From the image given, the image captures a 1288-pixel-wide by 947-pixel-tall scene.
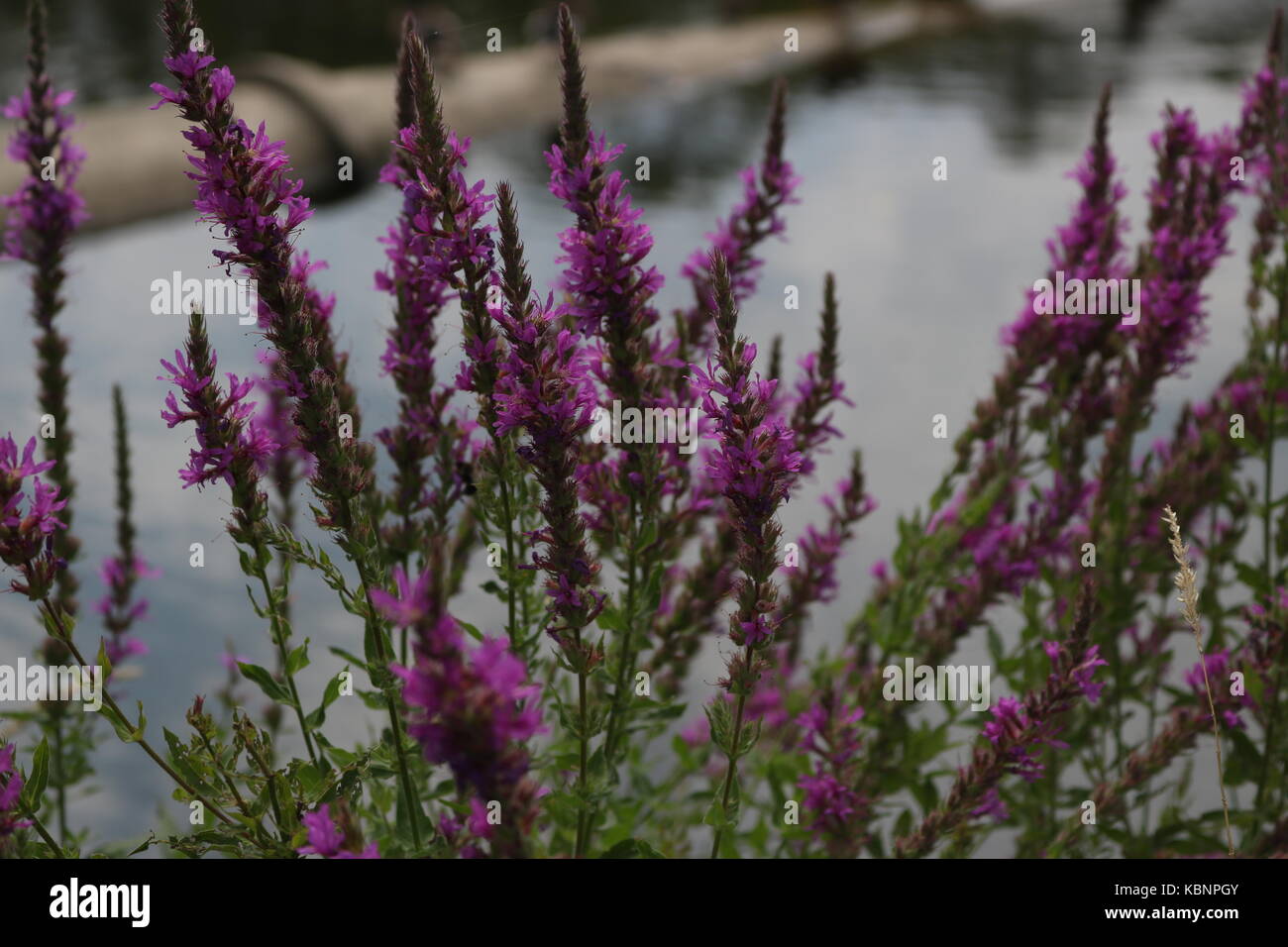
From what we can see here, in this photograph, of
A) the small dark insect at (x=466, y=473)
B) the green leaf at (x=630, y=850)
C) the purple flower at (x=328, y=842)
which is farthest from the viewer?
the small dark insect at (x=466, y=473)

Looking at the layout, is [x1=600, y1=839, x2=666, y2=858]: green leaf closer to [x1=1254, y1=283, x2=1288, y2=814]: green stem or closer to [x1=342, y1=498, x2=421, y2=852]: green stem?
[x1=342, y1=498, x2=421, y2=852]: green stem

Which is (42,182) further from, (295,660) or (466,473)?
(295,660)

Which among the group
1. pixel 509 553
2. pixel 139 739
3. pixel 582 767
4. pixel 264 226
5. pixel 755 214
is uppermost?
pixel 755 214

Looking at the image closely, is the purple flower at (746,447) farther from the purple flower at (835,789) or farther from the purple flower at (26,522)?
the purple flower at (26,522)

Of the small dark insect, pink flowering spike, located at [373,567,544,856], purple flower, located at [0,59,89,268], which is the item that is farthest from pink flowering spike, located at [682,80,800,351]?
pink flowering spike, located at [373,567,544,856]

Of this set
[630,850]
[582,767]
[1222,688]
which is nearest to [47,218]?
[582,767]

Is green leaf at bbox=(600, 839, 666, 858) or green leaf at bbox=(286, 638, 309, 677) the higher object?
green leaf at bbox=(286, 638, 309, 677)

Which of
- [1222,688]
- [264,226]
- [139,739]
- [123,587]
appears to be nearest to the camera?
[264,226]

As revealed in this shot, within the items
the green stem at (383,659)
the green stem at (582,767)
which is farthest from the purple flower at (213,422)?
the green stem at (582,767)

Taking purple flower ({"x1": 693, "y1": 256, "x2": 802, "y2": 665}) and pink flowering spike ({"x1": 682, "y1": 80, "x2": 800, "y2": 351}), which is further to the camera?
pink flowering spike ({"x1": 682, "y1": 80, "x2": 800, "y2": 351})

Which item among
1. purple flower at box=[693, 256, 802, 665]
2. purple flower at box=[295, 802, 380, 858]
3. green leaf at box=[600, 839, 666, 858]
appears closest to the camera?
purple flower at box=[295, 802, 380, 858]

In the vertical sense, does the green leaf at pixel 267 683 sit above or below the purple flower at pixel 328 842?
above

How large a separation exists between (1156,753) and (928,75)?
1617cm
